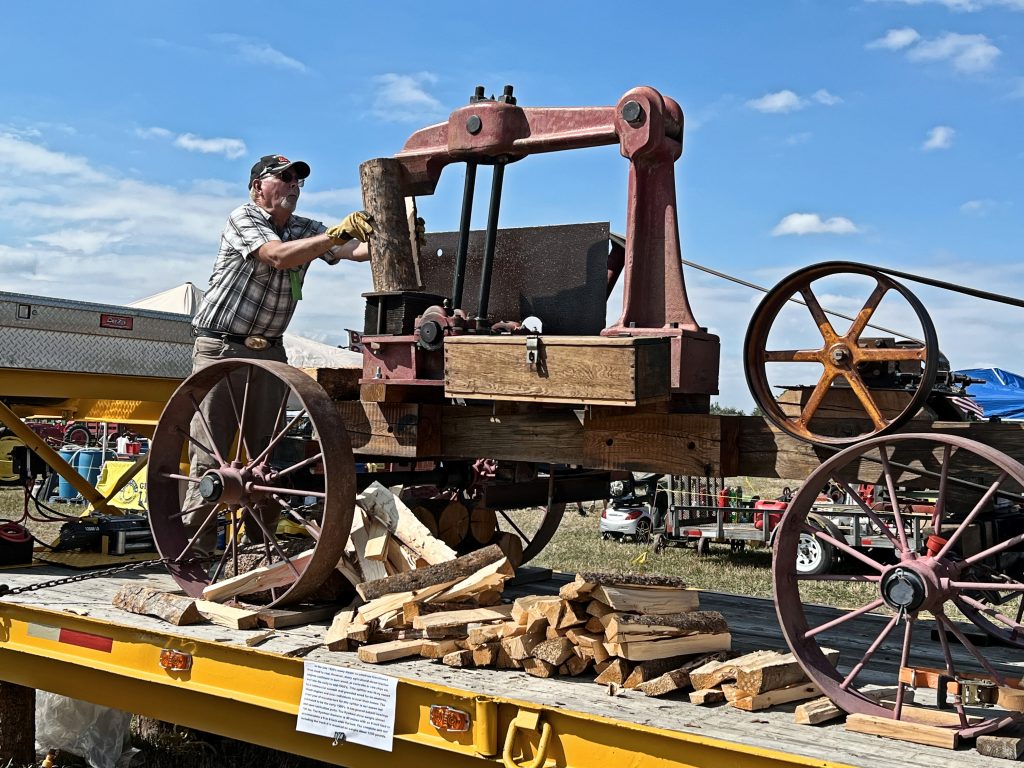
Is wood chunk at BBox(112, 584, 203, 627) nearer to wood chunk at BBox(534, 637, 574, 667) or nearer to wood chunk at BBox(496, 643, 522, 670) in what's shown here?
wood chunk at BBox(496, 643, 522, 670)

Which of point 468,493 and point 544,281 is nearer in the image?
point 544,281

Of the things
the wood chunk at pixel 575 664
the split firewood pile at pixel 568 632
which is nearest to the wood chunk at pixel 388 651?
the split firewood pile at pixel 568 632

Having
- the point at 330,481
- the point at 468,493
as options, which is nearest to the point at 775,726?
the point at 330,481

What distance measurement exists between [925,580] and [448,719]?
4.56ft

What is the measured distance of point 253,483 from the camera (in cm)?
446

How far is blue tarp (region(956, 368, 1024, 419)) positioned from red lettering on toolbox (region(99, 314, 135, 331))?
12.3m

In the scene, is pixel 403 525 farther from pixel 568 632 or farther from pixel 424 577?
pixel 568 632

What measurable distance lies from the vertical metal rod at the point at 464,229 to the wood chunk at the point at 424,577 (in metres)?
1.16

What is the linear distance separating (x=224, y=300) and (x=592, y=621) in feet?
8.25

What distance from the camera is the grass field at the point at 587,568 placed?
5.25m

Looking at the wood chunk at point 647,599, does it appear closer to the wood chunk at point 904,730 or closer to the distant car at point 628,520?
the wood chunk at point 904,730

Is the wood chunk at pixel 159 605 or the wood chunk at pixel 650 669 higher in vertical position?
the wood chunk at pixel 650 669

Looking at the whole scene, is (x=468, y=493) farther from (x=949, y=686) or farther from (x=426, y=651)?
(x=949, y=686)

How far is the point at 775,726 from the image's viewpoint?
289cm
